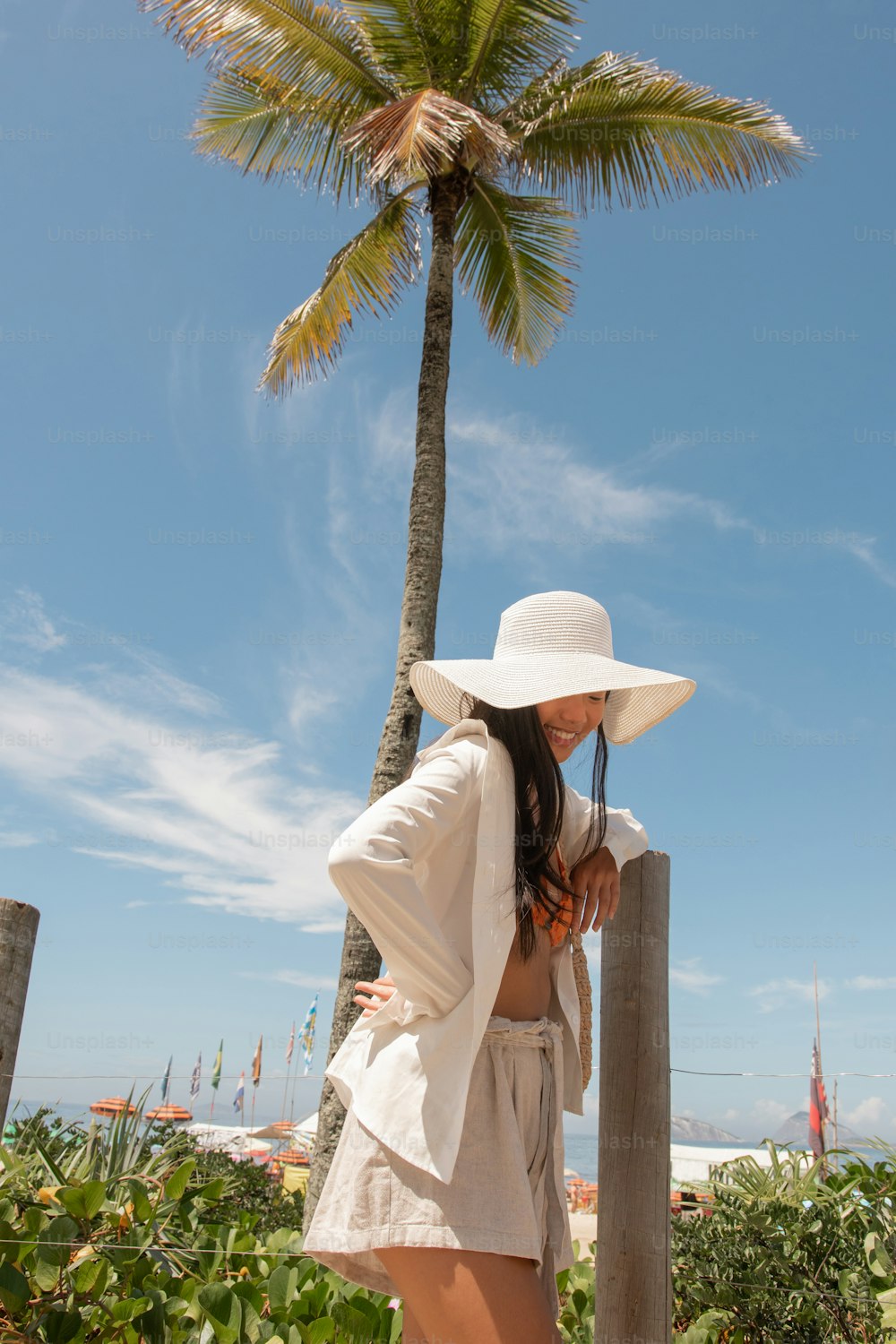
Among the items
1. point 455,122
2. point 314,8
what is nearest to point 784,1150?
point 455,122

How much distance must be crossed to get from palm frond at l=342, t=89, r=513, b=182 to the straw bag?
599cm

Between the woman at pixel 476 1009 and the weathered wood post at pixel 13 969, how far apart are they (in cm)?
155

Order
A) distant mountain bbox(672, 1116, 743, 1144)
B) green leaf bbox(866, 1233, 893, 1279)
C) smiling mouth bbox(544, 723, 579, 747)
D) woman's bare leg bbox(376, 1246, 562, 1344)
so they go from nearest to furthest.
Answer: woman's bare leg bbox(376, 1246, 562, 1344)
smiling mouth bbox(544, 723, 579, 747)
green leaf bbox(866, 1233, 893, 1279)
distant mountain bbox(672, 1116, 743, 1144)

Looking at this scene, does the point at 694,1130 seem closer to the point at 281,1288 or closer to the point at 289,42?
the point at 281,1288

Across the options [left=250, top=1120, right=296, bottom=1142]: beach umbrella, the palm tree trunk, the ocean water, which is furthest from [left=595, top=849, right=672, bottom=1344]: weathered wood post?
[left=250, top=1120, right=296, bottom=1142]: beach umbrella

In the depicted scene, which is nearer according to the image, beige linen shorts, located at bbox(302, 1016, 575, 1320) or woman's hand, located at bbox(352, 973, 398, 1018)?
beige linen shorts, located at bbox(302, 1016, 575, 1320)

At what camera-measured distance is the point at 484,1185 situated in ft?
5.48

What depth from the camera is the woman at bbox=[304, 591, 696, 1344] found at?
5.31ft

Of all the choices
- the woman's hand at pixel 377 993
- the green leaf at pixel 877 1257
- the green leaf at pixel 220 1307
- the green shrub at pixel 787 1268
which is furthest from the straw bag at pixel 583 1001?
the green leaf at pixel 877 1257

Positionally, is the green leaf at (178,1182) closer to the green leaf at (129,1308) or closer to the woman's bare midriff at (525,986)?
the green leaf at (129,1308)

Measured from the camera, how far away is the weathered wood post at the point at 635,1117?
223 cm

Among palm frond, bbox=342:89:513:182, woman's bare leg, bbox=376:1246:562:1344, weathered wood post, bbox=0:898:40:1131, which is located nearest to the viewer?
woman's bare leg, bbox=376:1246:562:1344

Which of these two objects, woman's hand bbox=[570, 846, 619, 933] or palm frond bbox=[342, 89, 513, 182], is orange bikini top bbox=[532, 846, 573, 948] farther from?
palm frond bbox=[342, 89, 513, 182]

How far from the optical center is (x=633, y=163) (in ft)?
28.6
